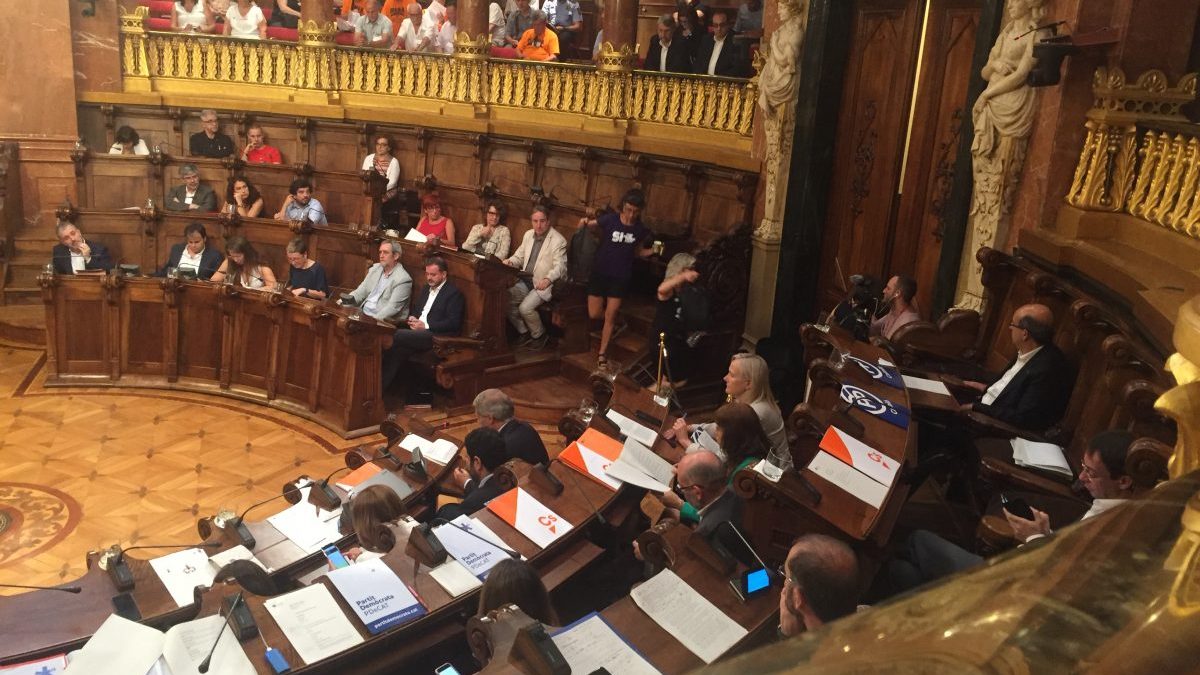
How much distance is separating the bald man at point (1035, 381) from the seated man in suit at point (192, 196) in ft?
21.0

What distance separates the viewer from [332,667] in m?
2.61

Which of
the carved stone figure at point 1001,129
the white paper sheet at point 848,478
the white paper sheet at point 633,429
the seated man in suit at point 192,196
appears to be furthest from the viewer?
the seated man in suit at point 192,196

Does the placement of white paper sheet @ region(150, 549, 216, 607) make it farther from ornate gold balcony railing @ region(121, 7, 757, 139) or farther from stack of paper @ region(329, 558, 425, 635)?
ornate gold balcony railing @ region(121, 7, 757, 139)

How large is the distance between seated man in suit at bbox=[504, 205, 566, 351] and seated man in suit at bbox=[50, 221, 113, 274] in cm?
300

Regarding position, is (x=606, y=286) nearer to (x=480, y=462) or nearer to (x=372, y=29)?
(x=480, y=462)

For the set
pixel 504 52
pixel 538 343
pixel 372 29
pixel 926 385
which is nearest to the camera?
pixel 926 385

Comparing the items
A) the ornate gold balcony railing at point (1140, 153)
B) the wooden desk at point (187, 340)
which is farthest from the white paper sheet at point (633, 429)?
the wooden desk at point (187, 340)

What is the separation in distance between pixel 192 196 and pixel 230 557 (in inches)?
Answer: 220

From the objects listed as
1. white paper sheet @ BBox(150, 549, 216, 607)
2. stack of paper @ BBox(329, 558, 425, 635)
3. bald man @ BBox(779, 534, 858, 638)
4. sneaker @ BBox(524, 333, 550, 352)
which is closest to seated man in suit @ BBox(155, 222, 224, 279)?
sneaker @ BBox(524, 333, 550, 352)

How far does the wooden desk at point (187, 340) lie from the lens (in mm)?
6469

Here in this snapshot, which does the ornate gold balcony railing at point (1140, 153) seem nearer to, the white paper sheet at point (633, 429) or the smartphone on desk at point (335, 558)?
the white paper sheet at point (633, 429)

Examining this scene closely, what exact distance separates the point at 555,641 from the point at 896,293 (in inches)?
138

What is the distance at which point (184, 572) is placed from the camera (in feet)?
10.3

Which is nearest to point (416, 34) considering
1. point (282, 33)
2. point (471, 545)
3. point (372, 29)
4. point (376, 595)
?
point (372, 29)
